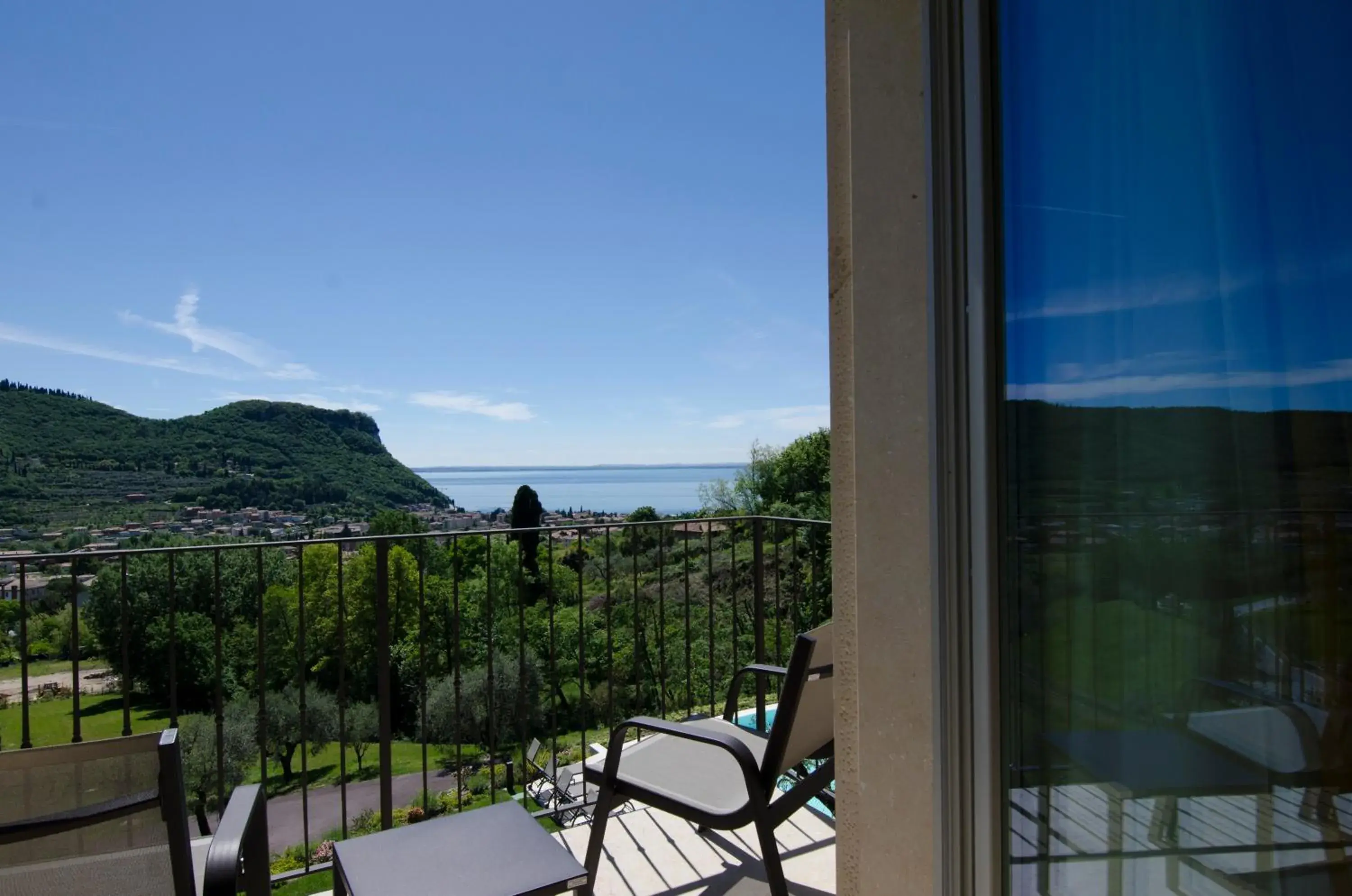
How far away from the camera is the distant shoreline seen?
39625 mm

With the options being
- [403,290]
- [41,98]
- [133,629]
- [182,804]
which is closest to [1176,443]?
[182,804]

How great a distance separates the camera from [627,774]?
2211 mm

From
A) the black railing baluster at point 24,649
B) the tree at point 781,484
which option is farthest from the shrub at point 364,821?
the black railing baluster at point 24,649

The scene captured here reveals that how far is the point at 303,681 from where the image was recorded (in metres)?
2.72

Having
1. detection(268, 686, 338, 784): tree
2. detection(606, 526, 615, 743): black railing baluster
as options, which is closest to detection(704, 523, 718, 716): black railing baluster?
detection(606, 526, 615, 743): black railing baluster

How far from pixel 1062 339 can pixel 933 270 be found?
0.29 metres

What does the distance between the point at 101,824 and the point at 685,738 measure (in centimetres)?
128

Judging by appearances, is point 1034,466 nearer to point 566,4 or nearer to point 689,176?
point 566,4

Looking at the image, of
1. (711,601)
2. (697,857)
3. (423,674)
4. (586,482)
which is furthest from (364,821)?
(586,482)

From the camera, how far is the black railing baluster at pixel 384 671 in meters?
2.68

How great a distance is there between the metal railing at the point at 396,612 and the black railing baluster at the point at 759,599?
0.4 inches

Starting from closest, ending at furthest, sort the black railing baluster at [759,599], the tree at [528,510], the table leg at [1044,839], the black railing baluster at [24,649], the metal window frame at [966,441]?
the table leg at [1044,839]
the metal window frame at [966,441]
the black railing baluster at [24,649]
the black railing baluster at [759,599]
the tree at [528,510]

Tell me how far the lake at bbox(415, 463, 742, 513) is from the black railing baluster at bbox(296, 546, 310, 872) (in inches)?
1174

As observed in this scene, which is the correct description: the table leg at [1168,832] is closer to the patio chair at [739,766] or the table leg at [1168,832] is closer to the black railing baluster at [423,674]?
the patio chair at [739,766]
